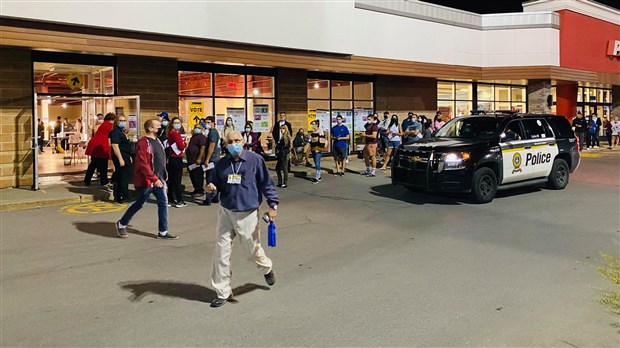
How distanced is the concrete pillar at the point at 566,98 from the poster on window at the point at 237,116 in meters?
19.0

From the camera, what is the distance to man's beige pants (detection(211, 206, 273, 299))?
5.58 metres

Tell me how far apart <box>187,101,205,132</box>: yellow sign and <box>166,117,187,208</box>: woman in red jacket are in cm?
531

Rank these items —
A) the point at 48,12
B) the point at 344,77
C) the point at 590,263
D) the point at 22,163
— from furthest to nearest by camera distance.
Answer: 1. the point at 344,77
2. the point at 22,163
3. the point at 48,12
4. the point at 590,263

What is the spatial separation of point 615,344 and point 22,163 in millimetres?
13709

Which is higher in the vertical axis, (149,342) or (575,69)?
(575,69)

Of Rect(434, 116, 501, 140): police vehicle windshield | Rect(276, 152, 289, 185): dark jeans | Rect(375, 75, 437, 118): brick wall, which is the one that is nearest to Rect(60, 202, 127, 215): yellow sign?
Rect(276, 152, 289, 185): dark jeans

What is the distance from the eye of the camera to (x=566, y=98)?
28750mm

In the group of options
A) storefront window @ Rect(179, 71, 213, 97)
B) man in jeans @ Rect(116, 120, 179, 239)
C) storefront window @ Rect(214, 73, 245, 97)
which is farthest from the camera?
storefront window @ Rect(214, 73, 245, 97)

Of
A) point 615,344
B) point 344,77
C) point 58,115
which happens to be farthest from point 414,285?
point 58,115

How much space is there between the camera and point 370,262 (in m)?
7.19

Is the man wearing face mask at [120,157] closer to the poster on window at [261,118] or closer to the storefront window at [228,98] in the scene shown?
the storefront window at [228,98]

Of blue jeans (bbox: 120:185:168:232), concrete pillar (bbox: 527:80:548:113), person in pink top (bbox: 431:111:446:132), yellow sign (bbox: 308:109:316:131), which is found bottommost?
blue jeans (bbox: 120:185:168:232)

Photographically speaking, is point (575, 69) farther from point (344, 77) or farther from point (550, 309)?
point (550, 309)

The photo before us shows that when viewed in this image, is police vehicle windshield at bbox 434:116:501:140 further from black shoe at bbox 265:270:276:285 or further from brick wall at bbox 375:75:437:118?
brick wall at bbox 375:75:437:118
